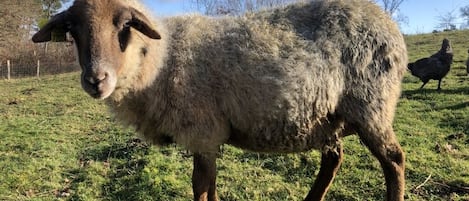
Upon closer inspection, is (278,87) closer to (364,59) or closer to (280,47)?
(280,47)

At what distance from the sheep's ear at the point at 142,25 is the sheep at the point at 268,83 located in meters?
0.11

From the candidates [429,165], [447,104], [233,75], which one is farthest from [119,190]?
[447,104]

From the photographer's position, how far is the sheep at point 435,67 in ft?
42.2

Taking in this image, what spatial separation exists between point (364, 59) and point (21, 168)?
5.18 m

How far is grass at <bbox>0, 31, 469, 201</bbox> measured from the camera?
19.3 ft

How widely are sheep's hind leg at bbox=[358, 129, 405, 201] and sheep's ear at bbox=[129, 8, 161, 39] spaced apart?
7.39ft

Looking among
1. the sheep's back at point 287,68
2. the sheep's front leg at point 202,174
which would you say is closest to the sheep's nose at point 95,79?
the sheep's back at point 287,68

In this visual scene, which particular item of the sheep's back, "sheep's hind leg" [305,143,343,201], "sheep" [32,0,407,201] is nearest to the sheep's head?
"sheep" [32,0,407,201]

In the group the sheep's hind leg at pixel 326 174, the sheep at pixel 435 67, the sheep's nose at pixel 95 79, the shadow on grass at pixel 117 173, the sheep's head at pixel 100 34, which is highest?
the sheep's head at pixel 100 34

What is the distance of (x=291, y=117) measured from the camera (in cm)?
450

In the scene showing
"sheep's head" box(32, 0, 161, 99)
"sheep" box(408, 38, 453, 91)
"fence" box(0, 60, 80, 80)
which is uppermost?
"sheep's head" box(32, 0, 161, 99)

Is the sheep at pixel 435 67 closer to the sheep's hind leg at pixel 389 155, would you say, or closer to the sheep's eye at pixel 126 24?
the sheep's hind leg at pixel 389 155

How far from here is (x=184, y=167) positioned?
21.7 feet

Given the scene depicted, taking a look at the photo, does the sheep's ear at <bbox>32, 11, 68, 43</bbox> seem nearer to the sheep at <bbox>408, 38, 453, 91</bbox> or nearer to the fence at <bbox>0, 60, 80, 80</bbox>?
the sheep at <bbox>408, 38, 453, 91</bbox>
